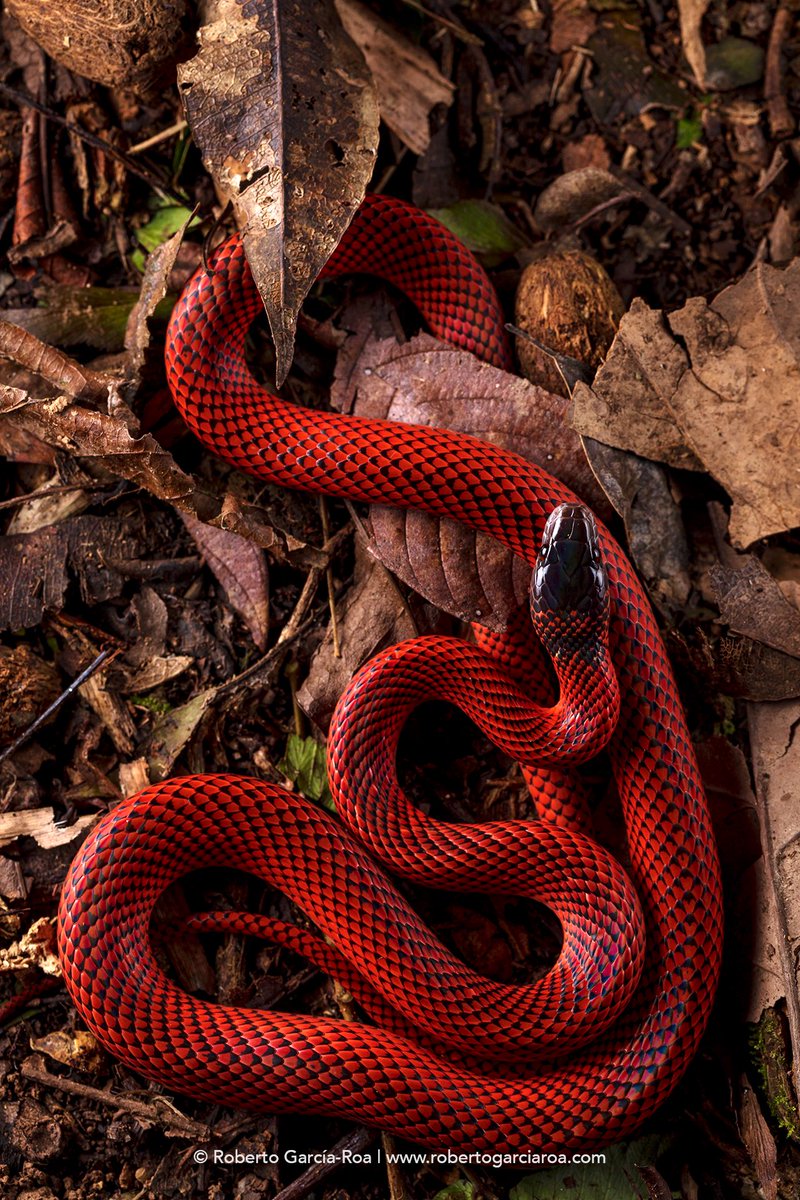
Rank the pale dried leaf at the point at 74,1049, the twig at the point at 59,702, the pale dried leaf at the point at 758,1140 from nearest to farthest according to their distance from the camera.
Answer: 1. the pale dried leaf at the point at 758,1140
2. the pale dried leaf at the point at 74,1049
3. the twig at the point at 59,702

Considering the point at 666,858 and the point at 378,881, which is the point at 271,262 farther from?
the point at 666,858

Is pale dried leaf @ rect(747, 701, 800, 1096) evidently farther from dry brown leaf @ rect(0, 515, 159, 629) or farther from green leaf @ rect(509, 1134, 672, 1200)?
dry brown leaf @ rect(0, 515, 159, 629)

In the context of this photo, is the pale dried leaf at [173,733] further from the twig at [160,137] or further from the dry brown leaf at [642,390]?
the twig at [160,137]

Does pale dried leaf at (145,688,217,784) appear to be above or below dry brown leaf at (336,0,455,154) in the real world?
below

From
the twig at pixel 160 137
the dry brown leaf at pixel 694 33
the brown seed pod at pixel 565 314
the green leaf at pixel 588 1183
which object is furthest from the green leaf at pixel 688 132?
the green leaf at pixel 588 1183

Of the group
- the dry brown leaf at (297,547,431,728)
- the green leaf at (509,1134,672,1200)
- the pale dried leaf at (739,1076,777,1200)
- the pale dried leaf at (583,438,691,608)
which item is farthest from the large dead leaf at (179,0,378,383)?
the pale dried leaf at (739,1076,777,1200)
